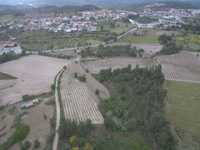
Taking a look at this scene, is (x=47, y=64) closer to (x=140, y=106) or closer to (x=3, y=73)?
(x=3, y=73)

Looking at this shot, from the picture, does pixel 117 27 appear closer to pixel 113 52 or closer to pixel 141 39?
pixel 141 39

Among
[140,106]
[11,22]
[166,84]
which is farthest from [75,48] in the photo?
[11,22]

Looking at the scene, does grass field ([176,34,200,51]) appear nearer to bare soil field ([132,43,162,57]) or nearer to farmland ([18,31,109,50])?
bare soil field ([132,43,162,57])

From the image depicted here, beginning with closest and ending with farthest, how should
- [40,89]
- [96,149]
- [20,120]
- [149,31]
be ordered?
1. [96,149]
2. [20,120]
3. [40,89]
4. [149,31]

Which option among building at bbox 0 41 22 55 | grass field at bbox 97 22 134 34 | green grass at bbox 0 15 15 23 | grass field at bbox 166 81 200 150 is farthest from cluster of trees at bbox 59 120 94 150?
green grass at bbox 0 15 15 23

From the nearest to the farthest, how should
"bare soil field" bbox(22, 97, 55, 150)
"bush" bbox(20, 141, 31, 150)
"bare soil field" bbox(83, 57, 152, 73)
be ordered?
"bush" bbox(20, 141, 31, 150) < "bare soil field" bbox(22, 97, 55, 150) < "bare soil field" bbox(83, 57, 152, 73)

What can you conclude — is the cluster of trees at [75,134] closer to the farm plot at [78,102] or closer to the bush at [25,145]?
the farm plot at [78,102]

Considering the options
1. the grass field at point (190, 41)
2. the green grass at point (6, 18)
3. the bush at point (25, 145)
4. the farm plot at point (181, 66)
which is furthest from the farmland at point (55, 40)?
the bush at point (25, 145)
